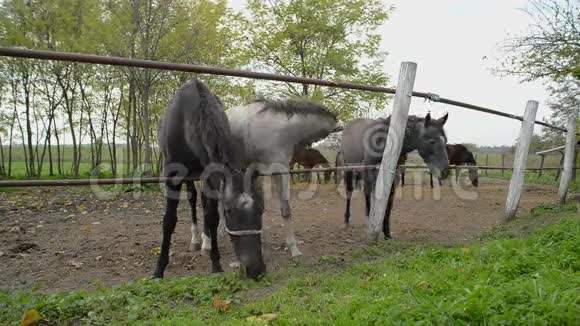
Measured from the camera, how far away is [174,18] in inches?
445

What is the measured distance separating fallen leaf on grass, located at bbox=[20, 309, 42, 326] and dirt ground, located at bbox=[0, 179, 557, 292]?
0.89 meters

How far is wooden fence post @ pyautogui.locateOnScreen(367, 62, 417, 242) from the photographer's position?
12.8 feet

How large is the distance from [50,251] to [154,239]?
3.65 feet

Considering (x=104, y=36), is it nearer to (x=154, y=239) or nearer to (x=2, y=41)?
(x=2, y=41)

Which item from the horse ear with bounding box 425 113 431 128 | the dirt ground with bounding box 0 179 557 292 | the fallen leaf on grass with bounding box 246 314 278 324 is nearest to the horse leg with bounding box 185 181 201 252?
the dirt ground with bounding box 0 179 557 292

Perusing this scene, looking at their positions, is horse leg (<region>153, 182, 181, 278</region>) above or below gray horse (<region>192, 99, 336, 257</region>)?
below

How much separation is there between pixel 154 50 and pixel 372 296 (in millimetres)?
10623

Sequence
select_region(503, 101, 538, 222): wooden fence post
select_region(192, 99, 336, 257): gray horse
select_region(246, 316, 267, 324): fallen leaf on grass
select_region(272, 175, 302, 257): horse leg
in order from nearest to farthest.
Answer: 1. select_region(246, 316, 267, 324): fallen leaf on grass
2. select_region(192, 99, 336, 257): gray horse
3. select_region(272, 175, 302, 257): horse leg
4. select_region(503, 101, 538, 222): wooden fence post

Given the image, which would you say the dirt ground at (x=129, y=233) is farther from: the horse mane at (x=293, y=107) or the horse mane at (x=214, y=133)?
the horse mane at (x=293, y=107)

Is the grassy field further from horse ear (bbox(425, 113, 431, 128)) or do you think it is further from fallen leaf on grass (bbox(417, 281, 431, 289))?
horse ear (bbox(425, 113, 431, 128))

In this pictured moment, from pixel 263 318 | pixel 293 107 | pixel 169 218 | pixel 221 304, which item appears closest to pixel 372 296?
pixel 263 318

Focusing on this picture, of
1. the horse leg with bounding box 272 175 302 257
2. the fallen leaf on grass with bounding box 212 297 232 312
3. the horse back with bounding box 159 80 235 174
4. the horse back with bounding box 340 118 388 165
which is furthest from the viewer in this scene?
the horse back with bounding box 340 118 388 165

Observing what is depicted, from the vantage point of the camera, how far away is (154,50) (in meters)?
10.9

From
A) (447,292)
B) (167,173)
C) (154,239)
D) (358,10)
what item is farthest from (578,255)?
(358,10)
